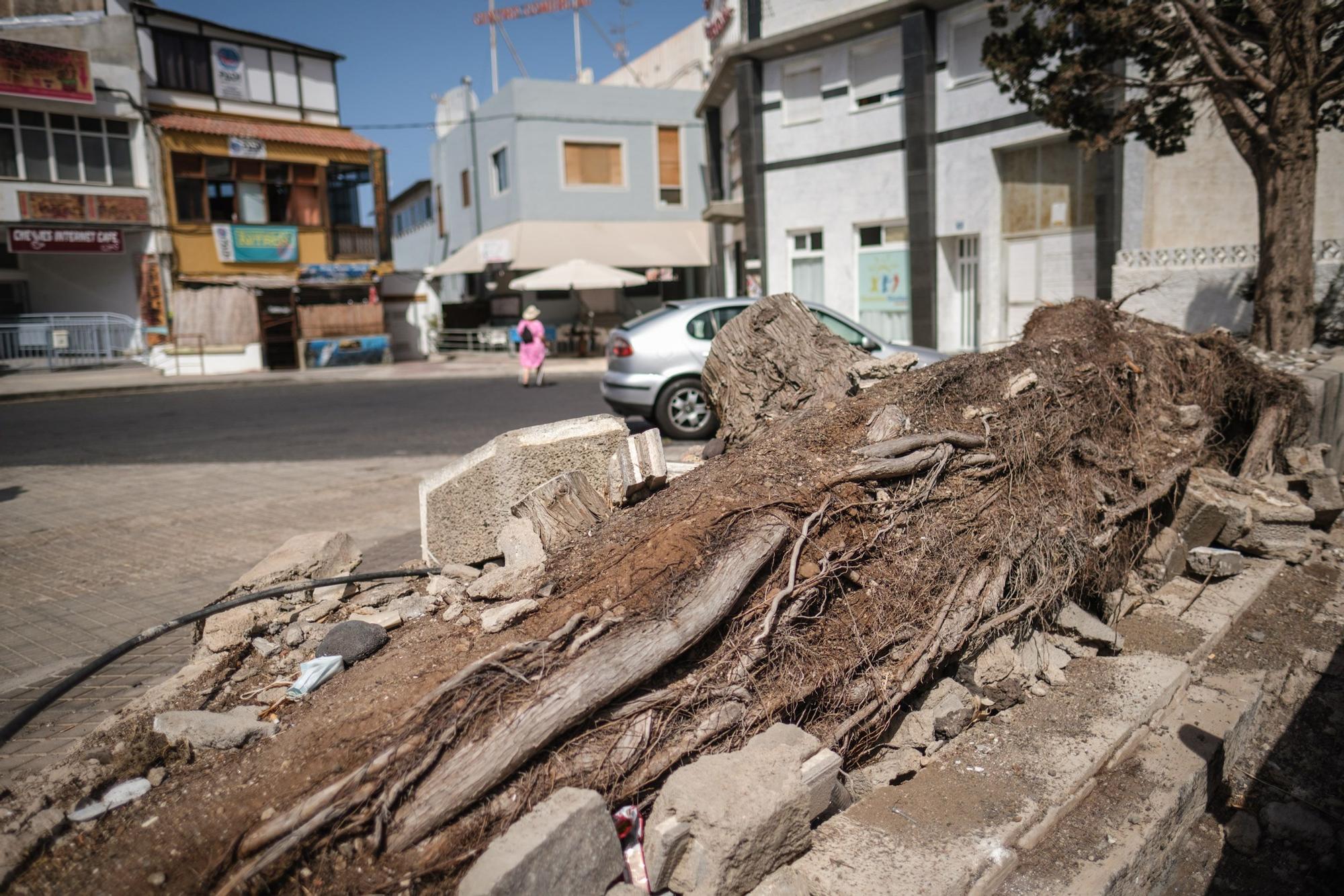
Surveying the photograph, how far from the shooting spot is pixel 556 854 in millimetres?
2541

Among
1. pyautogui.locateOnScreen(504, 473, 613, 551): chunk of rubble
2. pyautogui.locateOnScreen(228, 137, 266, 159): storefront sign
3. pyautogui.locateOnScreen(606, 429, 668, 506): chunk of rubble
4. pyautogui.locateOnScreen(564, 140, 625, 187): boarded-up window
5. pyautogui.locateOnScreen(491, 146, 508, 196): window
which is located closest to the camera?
pyautogui.locateOnScreen(504, 473, 613, 551): chunk of rubble

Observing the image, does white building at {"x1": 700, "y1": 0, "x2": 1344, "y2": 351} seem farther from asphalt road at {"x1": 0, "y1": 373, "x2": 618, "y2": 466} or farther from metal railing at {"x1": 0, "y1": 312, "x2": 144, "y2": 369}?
metal railing at {"x1": 0, "y1": 312, "x2": 144, "y2": 369}

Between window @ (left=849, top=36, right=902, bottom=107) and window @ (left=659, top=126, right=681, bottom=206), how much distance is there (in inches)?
455

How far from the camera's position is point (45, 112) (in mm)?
25109

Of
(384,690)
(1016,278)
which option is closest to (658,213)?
(1016,278)

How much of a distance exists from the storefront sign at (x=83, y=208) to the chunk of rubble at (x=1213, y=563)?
28562 millimetres

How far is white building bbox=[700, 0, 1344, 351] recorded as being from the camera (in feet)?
48.0

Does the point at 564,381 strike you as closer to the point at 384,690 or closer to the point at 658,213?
the point at 658,213

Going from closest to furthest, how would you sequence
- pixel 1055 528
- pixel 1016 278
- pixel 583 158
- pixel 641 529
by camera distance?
pixel 641 529 < pixel 1055 528 < pixel 1016 278 < pixel 583 158

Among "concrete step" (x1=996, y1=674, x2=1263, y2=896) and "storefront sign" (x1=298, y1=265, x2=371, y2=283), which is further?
"storefront sign" (x1=298, y1=265, x2=371, y2=283)

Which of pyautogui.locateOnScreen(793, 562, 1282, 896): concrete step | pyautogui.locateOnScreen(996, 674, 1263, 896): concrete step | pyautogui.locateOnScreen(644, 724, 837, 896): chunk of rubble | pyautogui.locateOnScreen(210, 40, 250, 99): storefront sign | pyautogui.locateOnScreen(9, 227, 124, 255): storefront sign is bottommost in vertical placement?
pyautogui.locateOnScreen(996, 674, 1263, 896): concrete step

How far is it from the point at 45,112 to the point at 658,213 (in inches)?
713

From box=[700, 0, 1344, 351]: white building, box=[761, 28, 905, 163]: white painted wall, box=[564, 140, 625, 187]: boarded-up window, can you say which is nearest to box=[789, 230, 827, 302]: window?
box=[700, 0, 1344, 351]: white building

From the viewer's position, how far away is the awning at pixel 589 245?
28922 mm
